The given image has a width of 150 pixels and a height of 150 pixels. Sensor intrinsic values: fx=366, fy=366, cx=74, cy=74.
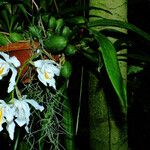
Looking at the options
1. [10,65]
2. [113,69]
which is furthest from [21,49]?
[113,69]

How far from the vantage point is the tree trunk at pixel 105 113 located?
3.62 ft

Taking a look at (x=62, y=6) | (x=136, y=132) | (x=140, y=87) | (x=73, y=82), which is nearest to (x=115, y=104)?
(x=73, y=82)

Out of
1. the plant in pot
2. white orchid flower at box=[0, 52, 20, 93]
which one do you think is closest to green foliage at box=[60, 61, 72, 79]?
the plant in pot

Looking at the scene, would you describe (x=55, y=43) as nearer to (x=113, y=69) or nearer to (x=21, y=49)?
(x=21, y=49)

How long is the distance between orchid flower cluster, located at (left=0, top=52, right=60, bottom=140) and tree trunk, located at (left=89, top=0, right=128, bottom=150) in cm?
19

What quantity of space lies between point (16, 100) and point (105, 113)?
1.05 ft

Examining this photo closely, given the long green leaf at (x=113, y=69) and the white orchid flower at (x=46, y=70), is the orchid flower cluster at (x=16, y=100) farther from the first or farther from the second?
the long green leaf at (x=113, y=69)

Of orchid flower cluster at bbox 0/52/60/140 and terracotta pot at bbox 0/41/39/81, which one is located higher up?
terracotta pot at bbox 0/41/39/81

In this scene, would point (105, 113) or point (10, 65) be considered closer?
point (10, 65)

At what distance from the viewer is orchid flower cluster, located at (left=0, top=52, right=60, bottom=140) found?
904 mm

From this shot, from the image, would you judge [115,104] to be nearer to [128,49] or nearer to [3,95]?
[128,49]

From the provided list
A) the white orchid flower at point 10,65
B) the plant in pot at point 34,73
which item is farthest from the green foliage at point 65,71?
the white orchid flower at point 10,65

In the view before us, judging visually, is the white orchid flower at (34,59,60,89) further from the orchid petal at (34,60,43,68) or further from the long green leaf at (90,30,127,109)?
the long green leaf at (90,30,127,109)

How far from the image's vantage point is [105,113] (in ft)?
3.68
